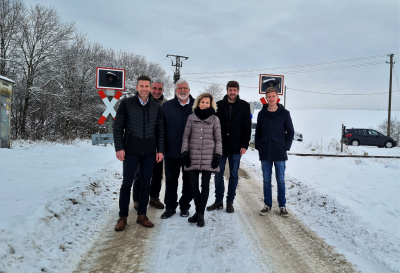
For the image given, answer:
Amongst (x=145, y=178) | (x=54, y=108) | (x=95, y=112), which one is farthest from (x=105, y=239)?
(x=95, y=112)

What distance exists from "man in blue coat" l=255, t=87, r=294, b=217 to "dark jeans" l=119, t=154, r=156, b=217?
195cm

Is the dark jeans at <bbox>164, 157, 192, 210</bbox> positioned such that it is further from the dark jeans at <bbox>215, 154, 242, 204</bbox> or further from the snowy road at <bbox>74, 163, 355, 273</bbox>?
the dark jeans at <bbox>215, 154, 242, 204</bbox>

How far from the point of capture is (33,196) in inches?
148

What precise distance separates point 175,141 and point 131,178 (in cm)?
89

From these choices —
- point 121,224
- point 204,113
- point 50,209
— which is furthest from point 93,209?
point 204,113

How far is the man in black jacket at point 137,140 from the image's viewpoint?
3.49m

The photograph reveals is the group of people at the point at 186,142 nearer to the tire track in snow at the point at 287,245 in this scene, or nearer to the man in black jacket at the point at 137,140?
the man in black jacket at the point at 137,140

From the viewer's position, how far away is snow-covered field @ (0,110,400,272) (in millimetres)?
2658

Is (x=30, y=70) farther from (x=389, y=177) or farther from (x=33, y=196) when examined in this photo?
(x=389, y=177)

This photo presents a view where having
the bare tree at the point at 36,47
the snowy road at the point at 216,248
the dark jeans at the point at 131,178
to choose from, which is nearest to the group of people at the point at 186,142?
the dark jeans at the point at 131,178

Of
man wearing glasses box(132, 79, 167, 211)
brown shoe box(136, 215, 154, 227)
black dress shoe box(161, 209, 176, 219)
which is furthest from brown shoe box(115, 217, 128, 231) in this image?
man wearing glasses box(132, 79, 167, 211)

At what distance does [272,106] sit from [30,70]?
1696 cm

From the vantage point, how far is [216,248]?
2.95 meters

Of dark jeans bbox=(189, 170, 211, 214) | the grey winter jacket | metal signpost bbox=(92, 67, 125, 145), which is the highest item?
metal signpost bbox=(92, 67, 125, 145)
